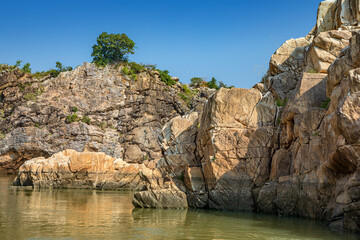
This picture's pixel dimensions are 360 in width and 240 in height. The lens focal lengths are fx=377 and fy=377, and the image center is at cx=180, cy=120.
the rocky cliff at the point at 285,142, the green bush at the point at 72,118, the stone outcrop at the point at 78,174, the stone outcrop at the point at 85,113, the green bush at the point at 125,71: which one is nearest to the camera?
the rocky cliff at the point at 285,142

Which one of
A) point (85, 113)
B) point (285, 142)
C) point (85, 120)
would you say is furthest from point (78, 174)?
point (85, 113)

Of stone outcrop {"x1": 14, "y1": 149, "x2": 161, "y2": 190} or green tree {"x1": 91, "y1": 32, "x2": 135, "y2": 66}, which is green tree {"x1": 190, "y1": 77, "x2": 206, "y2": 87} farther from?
stone outcrop {"x1": 14, "y1": 149, "x2": 161, "y2": 190}

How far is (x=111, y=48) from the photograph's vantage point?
75562 mm

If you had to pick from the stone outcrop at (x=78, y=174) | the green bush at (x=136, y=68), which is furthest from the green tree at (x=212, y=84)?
the stone outcrop at (x=78, y=174)

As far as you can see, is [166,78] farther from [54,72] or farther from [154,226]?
[154,226]

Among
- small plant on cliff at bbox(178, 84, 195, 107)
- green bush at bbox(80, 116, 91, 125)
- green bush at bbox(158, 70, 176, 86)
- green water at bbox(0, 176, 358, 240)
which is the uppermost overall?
green bush at bbox(158, 70, 176, 86)

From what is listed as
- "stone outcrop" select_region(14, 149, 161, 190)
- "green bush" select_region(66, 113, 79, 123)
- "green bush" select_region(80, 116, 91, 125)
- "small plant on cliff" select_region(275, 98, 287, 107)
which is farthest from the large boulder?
"green bush" select_region(66, 113, 79, 123)

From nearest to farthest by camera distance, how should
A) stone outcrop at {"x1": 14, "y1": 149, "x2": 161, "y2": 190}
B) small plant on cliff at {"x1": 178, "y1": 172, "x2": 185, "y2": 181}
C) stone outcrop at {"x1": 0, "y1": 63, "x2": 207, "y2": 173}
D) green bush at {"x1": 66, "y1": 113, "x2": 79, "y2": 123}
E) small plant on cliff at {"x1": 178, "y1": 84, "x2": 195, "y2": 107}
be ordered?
small plant on cliff at {"x1": 178, "y1": 172, "x2": 185, "y2": 181} → stone outcrop at {"x1": 14, "y1": 149, "x2": 161, "y2": 190} → stone outcrop at {"x1": 0, "y1": 63, "x2": 207, "y2": 173} → green bush at {"x1": 66, "y1": 113, "x2": 79, "y2": 123} → small plant on cliff at {"x1": 178, "y1": 84, "x2": 195, "y2": 107}

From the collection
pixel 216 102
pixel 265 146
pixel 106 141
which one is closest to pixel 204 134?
pixel 216 102

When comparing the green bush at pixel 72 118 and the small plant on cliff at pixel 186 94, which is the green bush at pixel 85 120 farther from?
the small plant on cliff at pixel 186 94

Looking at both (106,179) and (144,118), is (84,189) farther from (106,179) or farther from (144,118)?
(144,118)

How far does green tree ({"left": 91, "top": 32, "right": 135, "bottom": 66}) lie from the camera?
75.3 metres

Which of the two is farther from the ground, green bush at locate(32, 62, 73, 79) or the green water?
green bush at locate(32, 62, 73, 79)

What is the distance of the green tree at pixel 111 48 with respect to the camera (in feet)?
247
